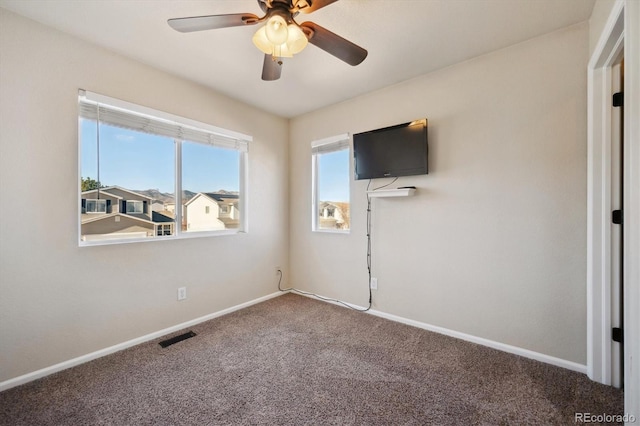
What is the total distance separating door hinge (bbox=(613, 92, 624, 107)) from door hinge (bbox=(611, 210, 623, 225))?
0.67 meters

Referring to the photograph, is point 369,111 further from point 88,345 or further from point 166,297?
point 88,345

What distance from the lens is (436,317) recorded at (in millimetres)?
2531

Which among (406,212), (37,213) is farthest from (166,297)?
(406,212)

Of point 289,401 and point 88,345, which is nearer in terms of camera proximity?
point 289,401

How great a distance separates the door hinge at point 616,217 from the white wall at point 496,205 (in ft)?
0.70

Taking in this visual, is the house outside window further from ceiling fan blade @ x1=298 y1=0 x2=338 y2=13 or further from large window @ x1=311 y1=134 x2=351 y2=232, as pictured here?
ceiling fan blade @ x1=298 y1=0 x2=338 y2=13

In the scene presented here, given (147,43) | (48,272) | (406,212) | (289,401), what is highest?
(147,43)

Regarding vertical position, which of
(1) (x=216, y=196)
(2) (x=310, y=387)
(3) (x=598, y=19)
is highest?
(3) (x=598, y=19)

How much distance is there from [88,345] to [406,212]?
294 cm

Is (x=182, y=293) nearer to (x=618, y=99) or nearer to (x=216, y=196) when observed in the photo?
(x=216, y=196)

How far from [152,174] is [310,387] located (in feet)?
7.47

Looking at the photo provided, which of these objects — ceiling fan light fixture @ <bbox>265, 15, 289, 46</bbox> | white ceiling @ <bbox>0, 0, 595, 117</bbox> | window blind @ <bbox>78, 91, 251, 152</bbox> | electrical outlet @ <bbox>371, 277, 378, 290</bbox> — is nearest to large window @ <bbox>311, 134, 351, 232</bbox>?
electrical outlet @ <bbox>371, 277, 378, 290</bbox>

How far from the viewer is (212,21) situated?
1.44 m

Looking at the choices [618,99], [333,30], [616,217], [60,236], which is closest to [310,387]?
[60,236]
